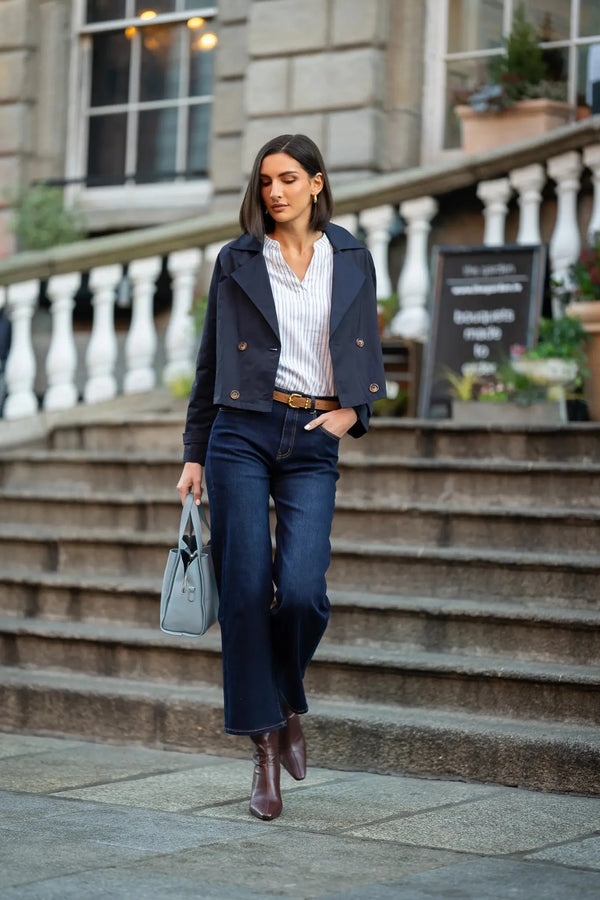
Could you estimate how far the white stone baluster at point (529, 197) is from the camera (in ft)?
26.2

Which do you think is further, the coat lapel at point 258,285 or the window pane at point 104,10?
the window pane at point 104,10

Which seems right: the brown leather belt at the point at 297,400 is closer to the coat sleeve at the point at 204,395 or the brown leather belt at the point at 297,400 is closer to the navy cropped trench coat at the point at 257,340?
the navy cropped trench coat at the point at 257,340

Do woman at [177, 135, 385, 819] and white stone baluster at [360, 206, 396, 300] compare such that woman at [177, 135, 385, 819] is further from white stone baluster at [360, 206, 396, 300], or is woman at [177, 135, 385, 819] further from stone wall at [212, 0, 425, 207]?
stone wall at [212, 0, 425, 207]

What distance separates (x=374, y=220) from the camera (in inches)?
323

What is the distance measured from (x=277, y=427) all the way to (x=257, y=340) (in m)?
0.25

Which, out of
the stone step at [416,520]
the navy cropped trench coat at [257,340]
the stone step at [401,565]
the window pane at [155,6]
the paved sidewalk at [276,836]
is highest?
the window pane at [155,6]

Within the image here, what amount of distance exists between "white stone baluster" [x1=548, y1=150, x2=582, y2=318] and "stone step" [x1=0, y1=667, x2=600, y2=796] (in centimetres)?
339

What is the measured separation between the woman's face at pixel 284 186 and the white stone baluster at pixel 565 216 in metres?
3.75

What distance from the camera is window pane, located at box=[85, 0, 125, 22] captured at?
35.3 ft

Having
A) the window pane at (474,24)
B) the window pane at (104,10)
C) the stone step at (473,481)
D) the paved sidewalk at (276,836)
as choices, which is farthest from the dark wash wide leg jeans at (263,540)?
the window pane at (104,10)

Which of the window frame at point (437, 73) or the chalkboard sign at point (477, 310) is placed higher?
the window frame at point (437, 73)

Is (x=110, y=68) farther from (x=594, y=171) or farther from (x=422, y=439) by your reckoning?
(x=422, y=439)

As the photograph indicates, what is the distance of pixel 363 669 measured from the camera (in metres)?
5.18

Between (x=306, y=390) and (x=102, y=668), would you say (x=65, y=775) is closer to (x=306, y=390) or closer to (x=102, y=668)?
(x=102, y=668)
